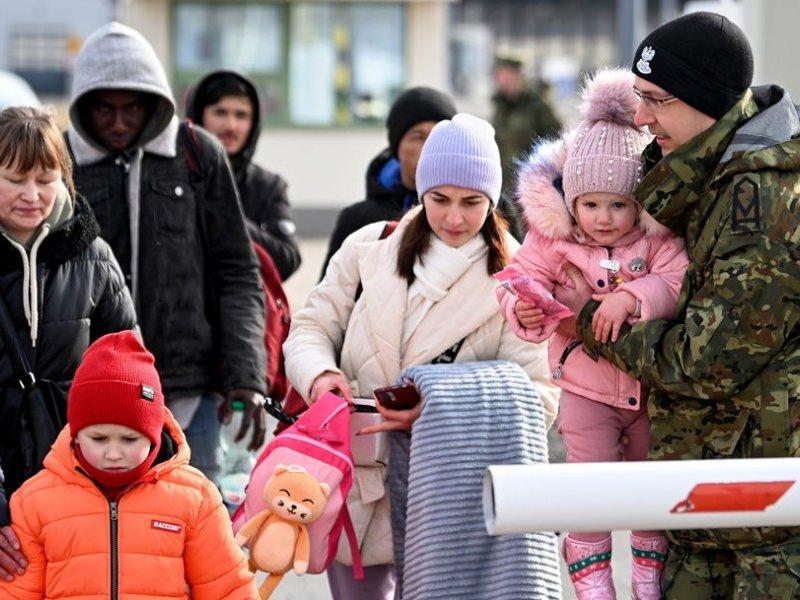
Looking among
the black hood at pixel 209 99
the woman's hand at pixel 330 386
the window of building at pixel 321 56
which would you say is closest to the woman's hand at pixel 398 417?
the woman's hand at pixel 330 386

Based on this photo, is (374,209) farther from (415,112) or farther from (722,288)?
(722,288)

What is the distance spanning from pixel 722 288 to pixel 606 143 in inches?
23.7

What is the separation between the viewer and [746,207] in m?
3.69

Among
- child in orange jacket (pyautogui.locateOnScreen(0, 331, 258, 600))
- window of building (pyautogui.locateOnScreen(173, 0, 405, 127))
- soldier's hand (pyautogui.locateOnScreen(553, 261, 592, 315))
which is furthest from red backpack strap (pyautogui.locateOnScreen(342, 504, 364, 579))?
window of building (pyautogui.locateOnScreen(173, 0, 405, 127))

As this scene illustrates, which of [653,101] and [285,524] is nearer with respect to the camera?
[653,101]

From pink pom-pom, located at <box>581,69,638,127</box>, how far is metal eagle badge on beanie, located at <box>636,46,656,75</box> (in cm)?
30

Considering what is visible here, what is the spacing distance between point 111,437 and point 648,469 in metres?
1.39

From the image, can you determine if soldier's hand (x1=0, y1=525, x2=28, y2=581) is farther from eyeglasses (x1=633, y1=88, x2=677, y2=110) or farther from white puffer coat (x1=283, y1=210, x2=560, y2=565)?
eyeglasses (x1=633, y1=88, x2=677, y2=110)

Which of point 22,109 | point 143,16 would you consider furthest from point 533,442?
point 143,16

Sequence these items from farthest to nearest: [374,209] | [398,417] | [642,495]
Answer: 1. [374,209]
2. [398,417]
3. [642,495]

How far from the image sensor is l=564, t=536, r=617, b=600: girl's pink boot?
13.6 ft

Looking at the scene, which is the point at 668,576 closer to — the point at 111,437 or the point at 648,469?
the point at 648,469

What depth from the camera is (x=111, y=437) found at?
4027 millimetres

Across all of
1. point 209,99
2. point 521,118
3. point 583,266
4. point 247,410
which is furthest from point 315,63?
point 583,266
